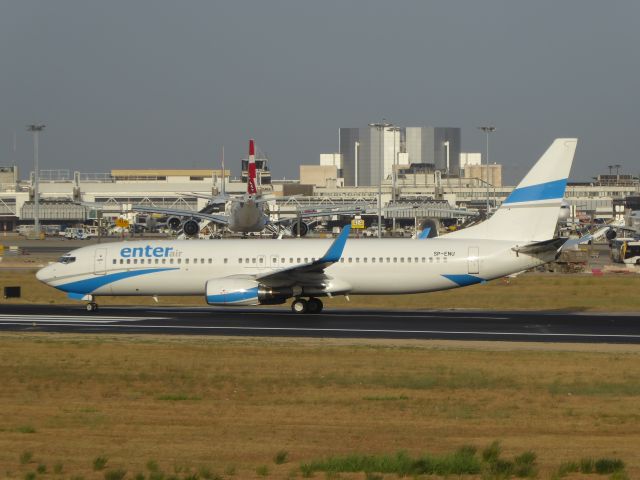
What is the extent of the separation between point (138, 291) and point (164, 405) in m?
22.3

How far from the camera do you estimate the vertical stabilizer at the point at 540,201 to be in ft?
135

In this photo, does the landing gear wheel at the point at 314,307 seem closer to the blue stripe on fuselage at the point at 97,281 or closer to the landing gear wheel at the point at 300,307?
the landing gear wheel at the point at 300,307

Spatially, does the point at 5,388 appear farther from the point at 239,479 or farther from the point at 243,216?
the point at 243,216

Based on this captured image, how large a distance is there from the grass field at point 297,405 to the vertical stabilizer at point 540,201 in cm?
1159

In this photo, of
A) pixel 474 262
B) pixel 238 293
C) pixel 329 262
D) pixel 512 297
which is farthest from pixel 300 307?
pixel 512 297

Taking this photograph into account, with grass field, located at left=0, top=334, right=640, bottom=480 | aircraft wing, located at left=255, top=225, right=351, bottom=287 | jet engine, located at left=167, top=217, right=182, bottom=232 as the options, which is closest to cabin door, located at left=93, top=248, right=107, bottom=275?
aircraft wing, located at left=255, top=225, right=351, bottom=287

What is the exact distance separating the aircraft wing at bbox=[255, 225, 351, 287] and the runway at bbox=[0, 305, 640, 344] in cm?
137

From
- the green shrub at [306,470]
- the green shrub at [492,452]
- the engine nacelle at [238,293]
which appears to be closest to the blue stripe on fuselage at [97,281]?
the engine nacelle at [238,293]

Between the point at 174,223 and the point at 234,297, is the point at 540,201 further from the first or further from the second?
the point at 174,223

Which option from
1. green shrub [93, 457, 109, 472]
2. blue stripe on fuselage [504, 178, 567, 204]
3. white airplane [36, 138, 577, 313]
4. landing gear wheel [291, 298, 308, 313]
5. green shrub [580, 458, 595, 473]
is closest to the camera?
green shrub [580, 458, 595, 473]

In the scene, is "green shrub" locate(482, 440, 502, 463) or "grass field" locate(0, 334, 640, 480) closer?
"green shrub" locate(482, 440, 502, 463)

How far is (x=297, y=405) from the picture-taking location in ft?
71.7

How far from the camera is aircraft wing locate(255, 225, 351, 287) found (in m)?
40.3

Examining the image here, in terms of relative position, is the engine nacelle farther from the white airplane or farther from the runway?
the runway
